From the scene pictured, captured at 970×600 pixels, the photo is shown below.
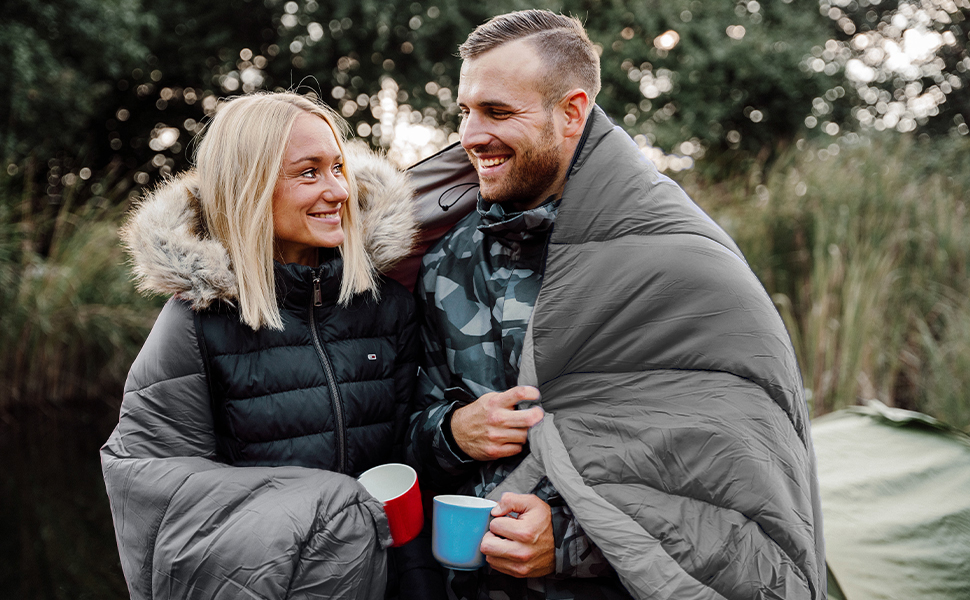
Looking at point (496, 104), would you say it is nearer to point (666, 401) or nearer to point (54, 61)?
point (666, 401)

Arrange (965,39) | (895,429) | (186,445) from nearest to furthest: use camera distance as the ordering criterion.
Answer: (186,445)
(895,429)
(965,39)

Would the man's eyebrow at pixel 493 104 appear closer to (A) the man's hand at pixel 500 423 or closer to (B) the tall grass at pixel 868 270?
(A) the man's hand at pixel 500 423

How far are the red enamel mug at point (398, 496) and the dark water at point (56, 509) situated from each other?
1932 millimetres

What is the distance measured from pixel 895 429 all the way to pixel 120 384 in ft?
16.5

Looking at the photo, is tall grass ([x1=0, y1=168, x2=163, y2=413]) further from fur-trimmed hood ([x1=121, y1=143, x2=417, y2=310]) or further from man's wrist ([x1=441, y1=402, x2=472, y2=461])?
man's wrist ([x1=441, y1=402, x2=472, y2=461])

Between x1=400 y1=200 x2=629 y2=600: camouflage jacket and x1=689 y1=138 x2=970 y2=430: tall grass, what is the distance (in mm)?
2548

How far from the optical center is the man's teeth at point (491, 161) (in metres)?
1.72

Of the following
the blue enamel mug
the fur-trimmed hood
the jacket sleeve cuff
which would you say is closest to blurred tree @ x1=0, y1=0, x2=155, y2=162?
the fur-trimmed hood

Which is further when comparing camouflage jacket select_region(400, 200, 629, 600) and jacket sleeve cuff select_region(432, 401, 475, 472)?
jacket sleeve cuff select_region(432, 401, 475, 472)

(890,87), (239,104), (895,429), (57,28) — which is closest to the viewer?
(239,104)

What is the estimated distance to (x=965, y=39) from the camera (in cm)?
1489

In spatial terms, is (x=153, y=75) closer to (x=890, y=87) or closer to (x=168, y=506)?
(x=168, y=506)

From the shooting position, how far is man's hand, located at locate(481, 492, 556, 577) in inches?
53.5

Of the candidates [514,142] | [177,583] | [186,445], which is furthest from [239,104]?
[177,583]
